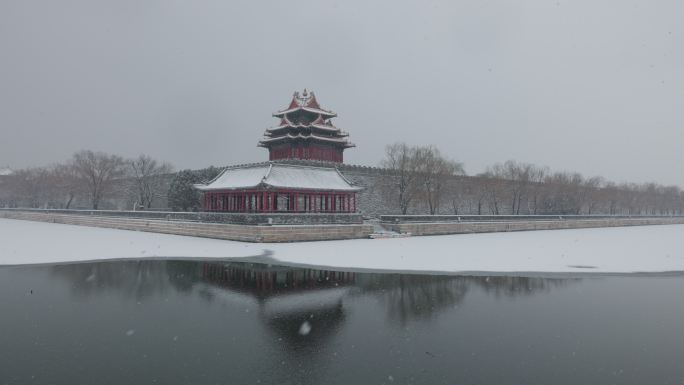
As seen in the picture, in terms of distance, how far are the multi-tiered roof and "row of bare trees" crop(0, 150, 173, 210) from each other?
1518 cm

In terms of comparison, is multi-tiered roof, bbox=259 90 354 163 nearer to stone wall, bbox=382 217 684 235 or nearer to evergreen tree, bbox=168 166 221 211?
evergreen tree, bbox=168 166 221 211

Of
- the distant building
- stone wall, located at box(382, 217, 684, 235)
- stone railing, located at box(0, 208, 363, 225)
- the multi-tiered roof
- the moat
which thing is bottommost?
the moat

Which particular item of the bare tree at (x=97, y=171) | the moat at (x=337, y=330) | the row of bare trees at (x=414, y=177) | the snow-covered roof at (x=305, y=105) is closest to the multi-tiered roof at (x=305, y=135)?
the snow-covered roof at (x=305, y=105)

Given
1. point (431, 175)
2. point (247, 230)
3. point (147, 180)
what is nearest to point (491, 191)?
point (431, 175)

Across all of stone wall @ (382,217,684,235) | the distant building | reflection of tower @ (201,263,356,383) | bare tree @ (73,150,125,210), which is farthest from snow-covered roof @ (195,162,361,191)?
bare tree @ (73,150,125,210)

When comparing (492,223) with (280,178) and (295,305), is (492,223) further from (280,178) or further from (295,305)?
(295,305)

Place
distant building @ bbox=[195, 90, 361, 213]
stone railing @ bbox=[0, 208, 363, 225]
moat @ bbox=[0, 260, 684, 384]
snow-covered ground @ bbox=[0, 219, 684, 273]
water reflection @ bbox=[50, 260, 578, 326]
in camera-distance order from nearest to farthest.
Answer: moat @ bbox=[0, 260, 684, 384] < water reflection @ bbox=[50, 260, 578, 326] < snow-covered ground @ bbox=[0, 219, 684, 273] < stone railing @ bbox=[0, 208, 363, 225] < distant building @ bbox=[195, 90, 361, 213]

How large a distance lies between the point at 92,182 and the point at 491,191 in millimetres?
52576

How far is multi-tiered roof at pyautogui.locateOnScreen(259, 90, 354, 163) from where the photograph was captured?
49.8m

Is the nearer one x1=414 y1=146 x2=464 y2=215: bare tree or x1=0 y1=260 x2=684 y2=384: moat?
x1=0 y1=260 x2=684 y2=384: moat

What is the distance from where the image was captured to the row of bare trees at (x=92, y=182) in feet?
182

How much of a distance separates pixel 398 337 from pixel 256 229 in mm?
19286

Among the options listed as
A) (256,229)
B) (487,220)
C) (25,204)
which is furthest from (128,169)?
(487,220)

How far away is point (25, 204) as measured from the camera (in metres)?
71.3
